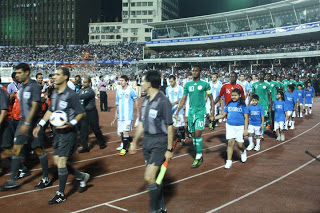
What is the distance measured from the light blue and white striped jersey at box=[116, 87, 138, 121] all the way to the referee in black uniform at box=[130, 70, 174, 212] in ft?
12.6

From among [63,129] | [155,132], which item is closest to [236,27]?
[63,129]

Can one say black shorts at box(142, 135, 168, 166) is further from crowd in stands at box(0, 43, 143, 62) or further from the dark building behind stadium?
the dark building behind stadium

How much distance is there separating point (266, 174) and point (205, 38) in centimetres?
5295

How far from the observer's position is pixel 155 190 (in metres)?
4.32

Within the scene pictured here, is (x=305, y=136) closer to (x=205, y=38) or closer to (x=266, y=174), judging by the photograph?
(x=266, y=174)

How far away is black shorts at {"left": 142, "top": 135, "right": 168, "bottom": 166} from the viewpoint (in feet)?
14.3

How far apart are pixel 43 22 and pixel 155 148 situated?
125091 millimetres

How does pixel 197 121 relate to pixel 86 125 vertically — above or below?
above

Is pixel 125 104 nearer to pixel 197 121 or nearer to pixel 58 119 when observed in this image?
pixel 197 121

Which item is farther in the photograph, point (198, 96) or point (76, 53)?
point (76, 53)

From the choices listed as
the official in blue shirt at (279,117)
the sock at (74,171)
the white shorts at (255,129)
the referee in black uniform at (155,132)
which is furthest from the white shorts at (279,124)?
the sock at (74,171)

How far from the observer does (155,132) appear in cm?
444

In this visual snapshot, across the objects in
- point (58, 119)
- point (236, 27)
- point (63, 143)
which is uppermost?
point (236, 27)

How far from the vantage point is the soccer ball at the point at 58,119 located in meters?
4.89
